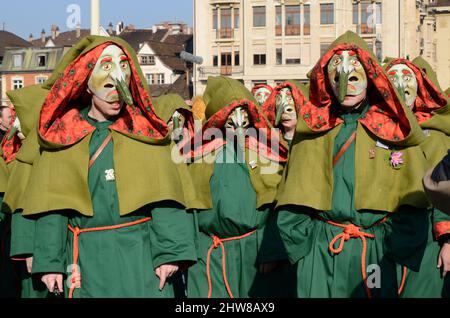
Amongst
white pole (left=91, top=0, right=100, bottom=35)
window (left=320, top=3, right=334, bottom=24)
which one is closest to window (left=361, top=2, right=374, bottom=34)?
window (left=320, top=3, right=334, bottom=24)

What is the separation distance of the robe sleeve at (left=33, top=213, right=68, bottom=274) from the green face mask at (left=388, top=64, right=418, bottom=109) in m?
4.01

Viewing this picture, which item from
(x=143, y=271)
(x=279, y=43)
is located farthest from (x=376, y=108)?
(x=279, y=43)

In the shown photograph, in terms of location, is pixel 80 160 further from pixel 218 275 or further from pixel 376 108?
pixel 218 275

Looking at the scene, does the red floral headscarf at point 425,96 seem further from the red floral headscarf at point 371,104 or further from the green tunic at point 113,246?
the green tunic at point 113,246

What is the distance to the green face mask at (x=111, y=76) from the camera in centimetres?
874

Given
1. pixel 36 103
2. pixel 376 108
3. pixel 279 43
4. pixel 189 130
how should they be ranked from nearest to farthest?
pixel 376 108, pixel 36 103, pixel 189 130, pixel 279 43

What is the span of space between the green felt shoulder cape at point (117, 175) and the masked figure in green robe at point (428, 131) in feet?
6.82

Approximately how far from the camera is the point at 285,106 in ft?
43.5

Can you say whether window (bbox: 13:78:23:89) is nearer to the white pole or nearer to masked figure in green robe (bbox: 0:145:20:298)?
the white pole

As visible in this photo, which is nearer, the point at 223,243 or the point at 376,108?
the point at 376,108

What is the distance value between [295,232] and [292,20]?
2389 inches

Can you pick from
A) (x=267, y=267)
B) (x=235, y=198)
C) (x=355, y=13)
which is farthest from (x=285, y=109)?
(x=355, y=13)

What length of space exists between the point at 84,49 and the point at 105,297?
68.8 inches

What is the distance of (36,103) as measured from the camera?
36.2 feet
